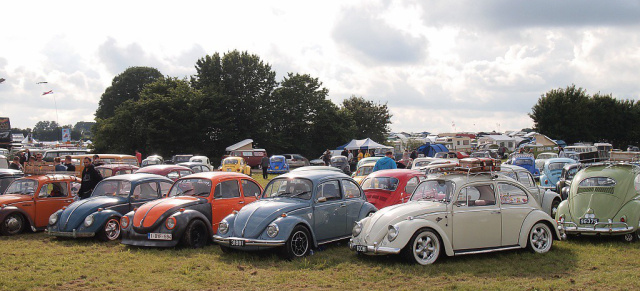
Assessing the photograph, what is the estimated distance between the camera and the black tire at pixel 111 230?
12.2 meters

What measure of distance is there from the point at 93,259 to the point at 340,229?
4865 millimetres

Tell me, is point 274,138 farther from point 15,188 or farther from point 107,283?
point 107,283

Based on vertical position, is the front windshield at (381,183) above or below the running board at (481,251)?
above

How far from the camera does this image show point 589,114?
229 feet

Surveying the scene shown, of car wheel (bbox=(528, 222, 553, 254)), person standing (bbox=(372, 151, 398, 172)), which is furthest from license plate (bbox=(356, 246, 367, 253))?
person standing (bbox=(372, 151, 398, 172))

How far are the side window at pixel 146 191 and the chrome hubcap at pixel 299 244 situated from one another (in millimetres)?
5027

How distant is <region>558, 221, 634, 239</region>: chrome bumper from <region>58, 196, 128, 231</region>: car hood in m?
9.98

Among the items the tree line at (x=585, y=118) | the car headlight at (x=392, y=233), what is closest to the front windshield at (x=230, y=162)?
the car headlight at (x=392, y=233)

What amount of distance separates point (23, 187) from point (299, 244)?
8.53 m

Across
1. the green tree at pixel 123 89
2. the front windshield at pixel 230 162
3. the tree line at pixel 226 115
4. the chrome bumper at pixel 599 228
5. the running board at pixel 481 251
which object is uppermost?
the green tree at pixel 123 89

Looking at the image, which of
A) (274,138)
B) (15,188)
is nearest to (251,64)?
(274,138)

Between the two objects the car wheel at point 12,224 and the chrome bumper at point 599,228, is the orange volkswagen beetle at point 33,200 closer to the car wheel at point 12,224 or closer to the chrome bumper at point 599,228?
the car wheel at point 12,224

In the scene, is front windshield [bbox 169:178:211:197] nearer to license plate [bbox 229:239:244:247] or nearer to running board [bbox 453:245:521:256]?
license plate [bbox 229:239:244:247]

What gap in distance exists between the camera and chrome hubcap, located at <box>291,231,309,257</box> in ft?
32.7
